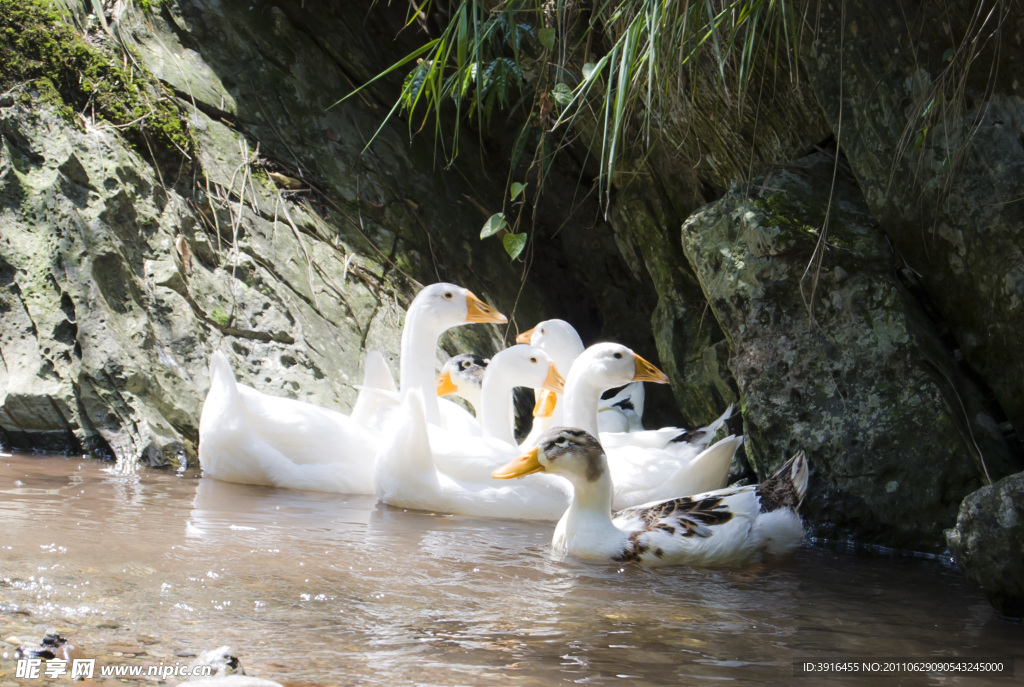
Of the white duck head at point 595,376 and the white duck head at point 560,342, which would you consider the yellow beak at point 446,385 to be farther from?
the white duck head at point 595,376

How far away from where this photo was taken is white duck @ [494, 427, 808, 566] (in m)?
4.32

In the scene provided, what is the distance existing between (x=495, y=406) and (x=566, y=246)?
2.94 metres

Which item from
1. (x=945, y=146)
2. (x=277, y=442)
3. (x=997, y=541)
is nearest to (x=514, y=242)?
(x=277, y=442)

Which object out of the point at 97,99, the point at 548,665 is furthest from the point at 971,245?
the point at 97,99

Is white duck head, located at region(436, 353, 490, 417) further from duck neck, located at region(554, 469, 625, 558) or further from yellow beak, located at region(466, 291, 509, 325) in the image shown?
duck neck, located at region(554, 469, 625, 558)

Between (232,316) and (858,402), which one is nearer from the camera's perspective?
A: (858,402)

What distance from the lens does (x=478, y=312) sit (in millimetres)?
6223

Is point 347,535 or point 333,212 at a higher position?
point 333,212

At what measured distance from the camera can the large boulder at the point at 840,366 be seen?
465cm

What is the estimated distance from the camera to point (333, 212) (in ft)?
25.2

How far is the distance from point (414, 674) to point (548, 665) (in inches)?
15.1

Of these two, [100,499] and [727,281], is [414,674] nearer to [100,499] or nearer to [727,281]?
[100,499]

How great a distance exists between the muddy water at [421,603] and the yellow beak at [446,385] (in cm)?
211

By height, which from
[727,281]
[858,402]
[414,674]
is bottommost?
[414,674]
